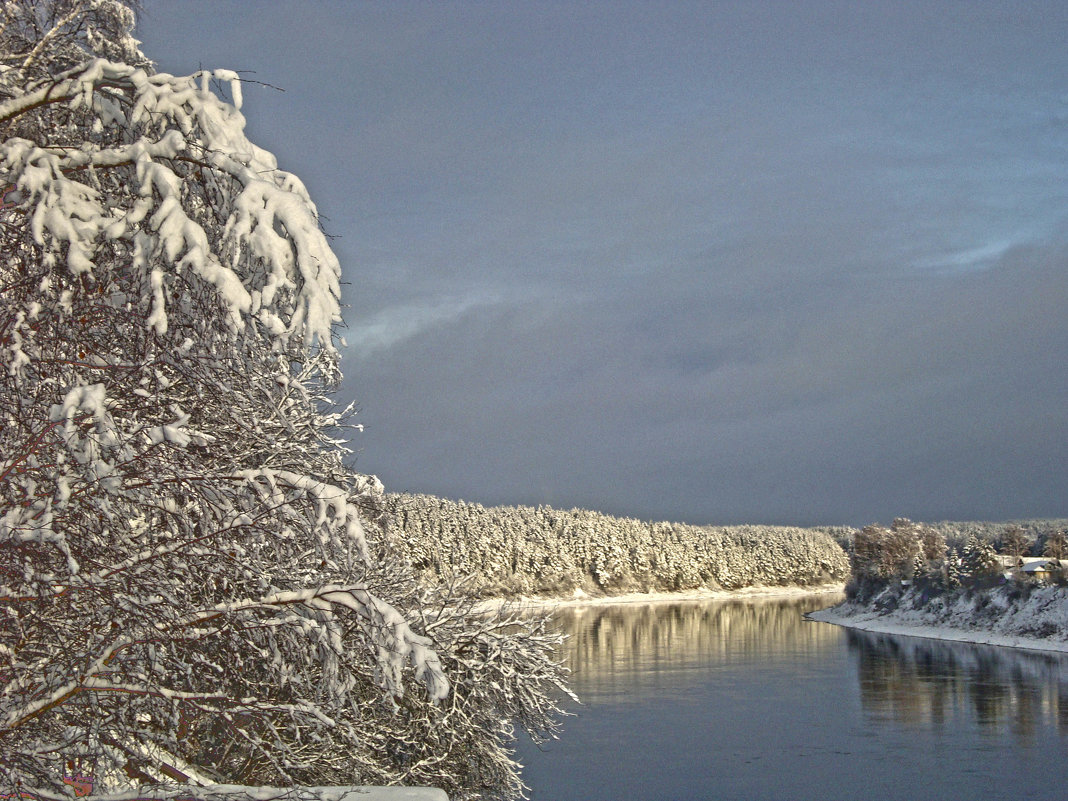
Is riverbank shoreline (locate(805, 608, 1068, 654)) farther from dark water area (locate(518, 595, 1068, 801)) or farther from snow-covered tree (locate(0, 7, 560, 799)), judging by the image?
snow-covered tree (locate(0, 7, 560, 799))

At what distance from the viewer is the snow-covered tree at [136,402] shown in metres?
4.81

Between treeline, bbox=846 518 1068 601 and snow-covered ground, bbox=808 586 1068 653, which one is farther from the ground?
treeline, bbox=846 518 1068 601

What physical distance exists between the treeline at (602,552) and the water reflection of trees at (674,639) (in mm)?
17765

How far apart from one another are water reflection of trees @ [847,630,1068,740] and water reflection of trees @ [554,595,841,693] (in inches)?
277

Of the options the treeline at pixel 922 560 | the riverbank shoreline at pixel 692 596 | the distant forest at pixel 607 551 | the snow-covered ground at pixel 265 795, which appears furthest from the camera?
the riverbank shoreline at pixel 692 596

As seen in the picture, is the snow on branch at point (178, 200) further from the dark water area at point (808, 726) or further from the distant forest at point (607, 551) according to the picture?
the distant forest at point (607, 551)

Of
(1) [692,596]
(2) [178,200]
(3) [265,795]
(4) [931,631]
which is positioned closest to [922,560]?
(4) [931,631]

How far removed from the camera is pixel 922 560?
8669cm

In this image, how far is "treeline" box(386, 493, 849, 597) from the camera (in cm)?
12425

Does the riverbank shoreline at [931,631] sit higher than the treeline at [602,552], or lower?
lower

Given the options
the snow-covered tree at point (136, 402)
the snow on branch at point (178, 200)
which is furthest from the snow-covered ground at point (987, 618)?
the snow on branch at point (178, 200)

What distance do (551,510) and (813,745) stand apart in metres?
131

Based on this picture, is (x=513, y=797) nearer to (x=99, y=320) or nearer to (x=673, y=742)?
(x=99, y=320)

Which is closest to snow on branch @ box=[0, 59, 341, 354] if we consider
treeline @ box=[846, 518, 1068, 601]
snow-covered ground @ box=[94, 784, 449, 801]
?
snow-covered ground @ box=[94, 784, 449, 801]
